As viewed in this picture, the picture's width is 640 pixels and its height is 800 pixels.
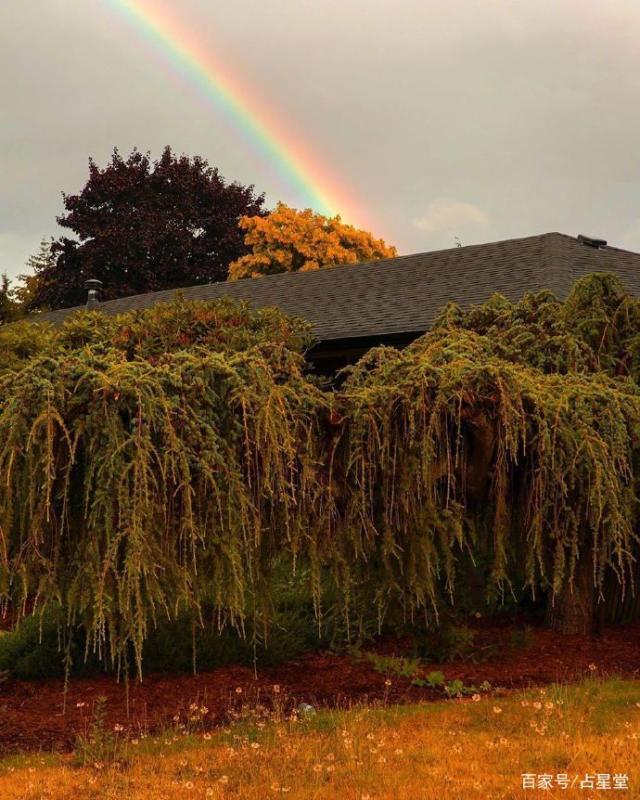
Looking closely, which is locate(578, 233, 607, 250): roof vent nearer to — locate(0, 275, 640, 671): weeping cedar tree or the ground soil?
locate(0, 275, 640, 671): weeping cedar tree

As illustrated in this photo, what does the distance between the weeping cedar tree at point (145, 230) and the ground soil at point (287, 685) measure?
96.7 feet

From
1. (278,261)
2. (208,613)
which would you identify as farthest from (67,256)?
(208,613)

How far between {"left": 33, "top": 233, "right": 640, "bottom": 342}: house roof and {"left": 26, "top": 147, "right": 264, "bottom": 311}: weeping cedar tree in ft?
57.0

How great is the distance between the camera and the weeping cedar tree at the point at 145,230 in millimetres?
36375

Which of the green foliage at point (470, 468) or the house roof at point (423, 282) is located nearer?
the green foliage at point (470, 468)

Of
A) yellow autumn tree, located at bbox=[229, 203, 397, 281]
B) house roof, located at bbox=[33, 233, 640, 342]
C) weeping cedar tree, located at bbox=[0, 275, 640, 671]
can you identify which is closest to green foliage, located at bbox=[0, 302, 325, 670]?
weeping cedar tree, located at bbox=[0, 275, 640, 671]

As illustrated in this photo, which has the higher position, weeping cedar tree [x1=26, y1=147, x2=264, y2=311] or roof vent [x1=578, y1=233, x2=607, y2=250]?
weeping cedar tree [x1=26, y1=147, x2=264, y2=311]

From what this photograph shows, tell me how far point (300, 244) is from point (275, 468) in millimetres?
26155

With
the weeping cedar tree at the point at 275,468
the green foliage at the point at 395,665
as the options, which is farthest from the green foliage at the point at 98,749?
the green foliage at the point at 395,665

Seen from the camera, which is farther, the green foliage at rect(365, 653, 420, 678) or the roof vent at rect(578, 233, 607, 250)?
the roof vent at rect(578, 233, 607, 250)

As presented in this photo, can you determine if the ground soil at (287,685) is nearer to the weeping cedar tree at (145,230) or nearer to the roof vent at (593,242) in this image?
the roof vent at (593,242)

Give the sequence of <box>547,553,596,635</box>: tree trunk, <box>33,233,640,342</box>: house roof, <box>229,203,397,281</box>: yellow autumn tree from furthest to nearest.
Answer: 1. <box>229,203,397,281</box>: yellow autumn tree
2. <box>33,233,640,342</box>: house roof
3. <box>547,553,596,635</box>: tree trunk

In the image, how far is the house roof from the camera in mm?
13703

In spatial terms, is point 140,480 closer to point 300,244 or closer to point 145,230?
point 300,244
